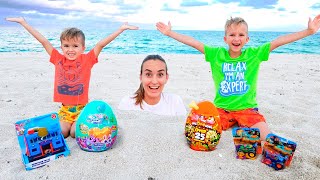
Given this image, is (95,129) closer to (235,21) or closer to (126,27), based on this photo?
(126,27)

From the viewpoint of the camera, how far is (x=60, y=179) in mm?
2576

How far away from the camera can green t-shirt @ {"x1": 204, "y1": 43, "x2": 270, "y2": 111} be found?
3.97 meters

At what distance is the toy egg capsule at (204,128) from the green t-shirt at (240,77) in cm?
101

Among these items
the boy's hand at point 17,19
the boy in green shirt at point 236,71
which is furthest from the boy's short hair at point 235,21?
the boy's hand at point 17,19

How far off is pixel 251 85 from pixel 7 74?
19.2 feet

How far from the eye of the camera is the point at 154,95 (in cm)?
388

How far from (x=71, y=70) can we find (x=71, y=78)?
11cm

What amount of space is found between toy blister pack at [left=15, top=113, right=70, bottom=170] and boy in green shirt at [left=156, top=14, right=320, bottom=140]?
1834 millimetres

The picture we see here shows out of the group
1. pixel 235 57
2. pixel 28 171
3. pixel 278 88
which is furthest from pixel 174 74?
pixel 28 171

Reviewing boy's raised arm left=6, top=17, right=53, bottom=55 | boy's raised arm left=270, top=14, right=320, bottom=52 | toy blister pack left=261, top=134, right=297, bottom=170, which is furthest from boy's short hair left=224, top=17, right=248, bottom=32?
boy's raised arm left=6, top=17, right=53, bottom=55

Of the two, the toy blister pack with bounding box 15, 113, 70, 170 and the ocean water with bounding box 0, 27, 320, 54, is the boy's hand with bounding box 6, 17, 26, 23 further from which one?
the ocean water with bounding box 0, 27, 320, 54

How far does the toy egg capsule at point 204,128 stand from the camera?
3045mm

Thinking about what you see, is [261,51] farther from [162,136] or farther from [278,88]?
[278,88]

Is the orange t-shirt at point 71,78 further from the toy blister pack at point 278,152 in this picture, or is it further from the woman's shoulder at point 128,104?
the toy blister pack at point 278,152
